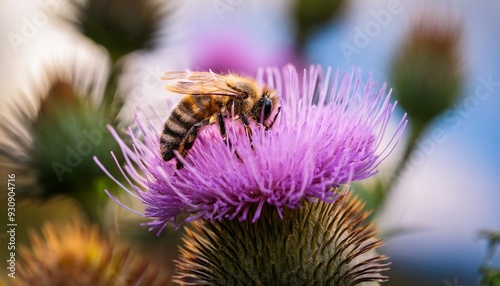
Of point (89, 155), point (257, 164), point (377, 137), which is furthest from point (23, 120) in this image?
point (377, 137)

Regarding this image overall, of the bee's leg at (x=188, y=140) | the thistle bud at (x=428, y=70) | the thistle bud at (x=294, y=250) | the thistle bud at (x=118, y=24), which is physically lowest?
the thistle bud at (x=294, y=250)

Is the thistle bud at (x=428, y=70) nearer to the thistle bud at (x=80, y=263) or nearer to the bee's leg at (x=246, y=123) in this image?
the bee's leg at (x=246, y=123)

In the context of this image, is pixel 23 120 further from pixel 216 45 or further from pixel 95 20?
pixel 216 45
